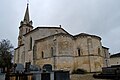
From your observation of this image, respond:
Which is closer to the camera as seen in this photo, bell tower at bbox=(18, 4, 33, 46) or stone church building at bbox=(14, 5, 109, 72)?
stone church building at bbox=(14, 5, 109, 72)

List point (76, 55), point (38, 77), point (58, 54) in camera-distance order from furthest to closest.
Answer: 1. point (76, 55)
2. point (58, 54)
3. point (38, 77)

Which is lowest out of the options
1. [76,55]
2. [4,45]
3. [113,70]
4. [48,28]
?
[113,70]

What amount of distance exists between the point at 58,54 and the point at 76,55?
170 inches

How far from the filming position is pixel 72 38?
31.9 m

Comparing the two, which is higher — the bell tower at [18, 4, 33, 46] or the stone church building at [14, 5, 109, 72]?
the bell tower at [18, 4, 33, 46]

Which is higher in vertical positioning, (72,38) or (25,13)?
(25,13)

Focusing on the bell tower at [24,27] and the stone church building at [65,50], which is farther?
the bell tower at [24,27]

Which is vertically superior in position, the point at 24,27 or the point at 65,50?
the point at 24,27

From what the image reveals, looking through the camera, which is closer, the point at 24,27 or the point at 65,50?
the point at 65,50

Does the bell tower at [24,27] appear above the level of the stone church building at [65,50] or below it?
above

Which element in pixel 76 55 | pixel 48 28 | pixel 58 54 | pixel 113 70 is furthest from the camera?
pixel 48 28

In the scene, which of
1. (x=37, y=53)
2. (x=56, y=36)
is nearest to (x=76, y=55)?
(x=56, y=36)

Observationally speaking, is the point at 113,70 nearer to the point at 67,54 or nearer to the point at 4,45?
the point at 67,54

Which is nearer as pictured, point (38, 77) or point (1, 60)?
point (38, 77)
